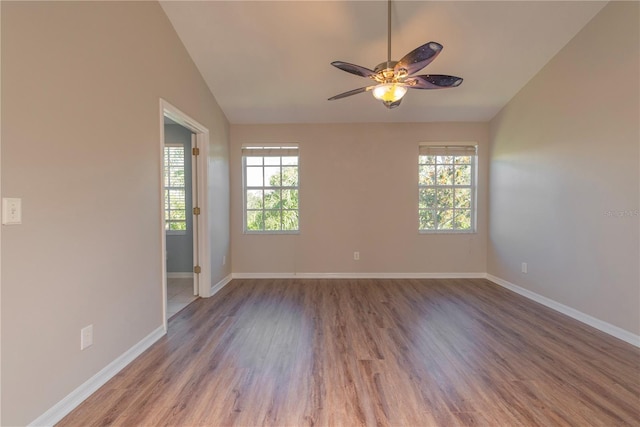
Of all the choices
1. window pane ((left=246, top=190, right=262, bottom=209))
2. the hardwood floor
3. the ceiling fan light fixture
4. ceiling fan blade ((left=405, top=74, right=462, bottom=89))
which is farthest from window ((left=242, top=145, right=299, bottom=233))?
ceiling fan blade ((left=405, top=74, right=462, bottom=89))

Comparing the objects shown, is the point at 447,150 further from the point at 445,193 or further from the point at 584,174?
the point at 584,174

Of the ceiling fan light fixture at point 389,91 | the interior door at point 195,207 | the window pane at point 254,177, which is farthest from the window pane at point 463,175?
the interior door at point 195,207

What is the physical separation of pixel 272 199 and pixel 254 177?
1.59 ft

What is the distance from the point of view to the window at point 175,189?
4766mm

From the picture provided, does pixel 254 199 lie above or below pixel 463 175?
below

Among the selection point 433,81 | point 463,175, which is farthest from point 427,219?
point 433,81

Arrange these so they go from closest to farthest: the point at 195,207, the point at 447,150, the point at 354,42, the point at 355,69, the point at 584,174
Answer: the point at 355,69 → the point at 584,174 → the point at 354,42 → the point at 195,207 → the point at 447,150

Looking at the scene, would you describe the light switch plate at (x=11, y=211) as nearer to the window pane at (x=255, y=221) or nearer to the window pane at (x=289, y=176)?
the window pane at (x=255, y=221)

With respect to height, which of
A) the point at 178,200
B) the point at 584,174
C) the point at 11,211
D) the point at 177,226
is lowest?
the point at 177,226

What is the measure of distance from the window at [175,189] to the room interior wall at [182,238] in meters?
0.07

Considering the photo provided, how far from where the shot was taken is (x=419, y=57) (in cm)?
189

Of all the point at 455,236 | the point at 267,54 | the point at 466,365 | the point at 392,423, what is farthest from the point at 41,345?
the point at 455,236

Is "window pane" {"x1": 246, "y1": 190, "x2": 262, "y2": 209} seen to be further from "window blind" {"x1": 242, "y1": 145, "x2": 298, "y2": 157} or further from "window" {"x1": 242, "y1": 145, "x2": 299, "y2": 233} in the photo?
"window blind" {"x1": 242, "y1": 145, "x2": 298, "y2": 157}

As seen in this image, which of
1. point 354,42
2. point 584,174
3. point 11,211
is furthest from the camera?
point 354,42
